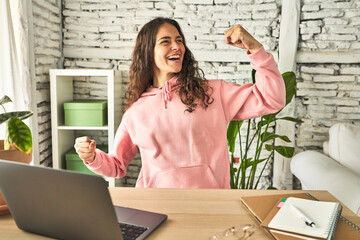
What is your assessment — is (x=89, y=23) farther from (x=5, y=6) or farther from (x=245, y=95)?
(x=245, y=95)

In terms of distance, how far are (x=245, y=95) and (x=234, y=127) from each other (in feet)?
3.14

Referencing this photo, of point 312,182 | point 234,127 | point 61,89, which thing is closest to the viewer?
point 312,182

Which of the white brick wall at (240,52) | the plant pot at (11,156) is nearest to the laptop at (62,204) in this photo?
the plant pot at (11,156)

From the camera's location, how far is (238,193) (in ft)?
4.04

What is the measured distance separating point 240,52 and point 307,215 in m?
2.20

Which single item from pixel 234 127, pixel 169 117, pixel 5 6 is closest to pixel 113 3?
pixel 5 6

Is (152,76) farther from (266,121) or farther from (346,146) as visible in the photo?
(346,146)

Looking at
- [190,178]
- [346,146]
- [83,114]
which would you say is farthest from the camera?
[83,114]

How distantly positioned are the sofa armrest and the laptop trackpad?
4.58 ft

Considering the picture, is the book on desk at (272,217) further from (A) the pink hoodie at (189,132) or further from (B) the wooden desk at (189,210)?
(A) the pink hoodie at (189,132)

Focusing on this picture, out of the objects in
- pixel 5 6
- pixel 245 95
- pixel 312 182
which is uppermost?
pixel 5 6

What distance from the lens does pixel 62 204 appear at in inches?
33.5

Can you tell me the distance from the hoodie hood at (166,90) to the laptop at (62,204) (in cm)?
82

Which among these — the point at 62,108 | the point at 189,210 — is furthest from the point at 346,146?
the point at 62,108
